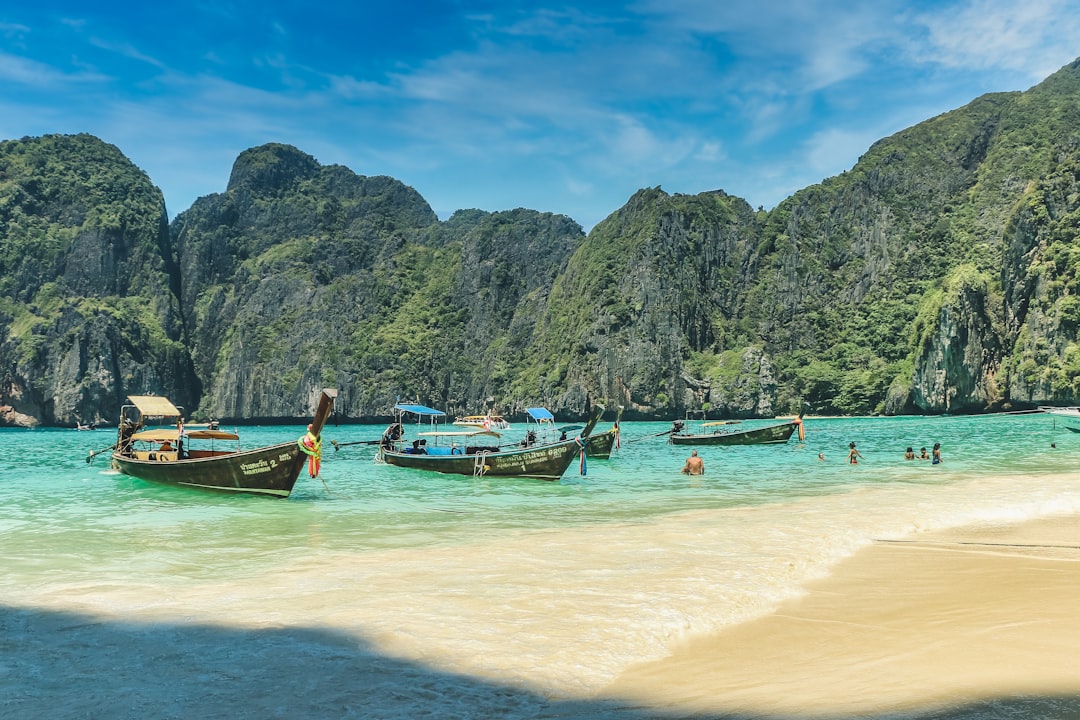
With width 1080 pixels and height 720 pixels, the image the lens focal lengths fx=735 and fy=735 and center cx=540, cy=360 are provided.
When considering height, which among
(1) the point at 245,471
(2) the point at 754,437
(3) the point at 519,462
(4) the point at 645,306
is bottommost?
(2) the point at 754,437

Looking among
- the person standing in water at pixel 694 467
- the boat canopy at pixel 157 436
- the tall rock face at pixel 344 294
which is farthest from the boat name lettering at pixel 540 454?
the tall rock face at pixel 344 294

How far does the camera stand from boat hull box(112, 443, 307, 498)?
67.8 feet

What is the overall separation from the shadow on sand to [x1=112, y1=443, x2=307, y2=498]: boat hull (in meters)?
→ 13.7

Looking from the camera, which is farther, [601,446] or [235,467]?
[601,446]

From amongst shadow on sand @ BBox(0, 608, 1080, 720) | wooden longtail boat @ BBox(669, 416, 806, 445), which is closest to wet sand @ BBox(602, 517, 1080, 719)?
shadow on sand @ BBox(0, 608, 1080, 720)

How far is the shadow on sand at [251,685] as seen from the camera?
4.80 m

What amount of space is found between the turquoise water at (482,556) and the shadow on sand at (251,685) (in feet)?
0.26

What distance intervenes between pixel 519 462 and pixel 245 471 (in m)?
9.75

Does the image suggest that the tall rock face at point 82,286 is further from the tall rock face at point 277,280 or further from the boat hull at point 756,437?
the boat hull at point 756,437

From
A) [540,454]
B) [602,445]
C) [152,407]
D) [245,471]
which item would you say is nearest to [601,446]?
[602,445]

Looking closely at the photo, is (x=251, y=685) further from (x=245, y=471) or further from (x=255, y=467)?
(x=245, y=471)

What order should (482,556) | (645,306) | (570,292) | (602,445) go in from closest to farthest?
(482,556) → (602,445) → (645,306) → (570,292)

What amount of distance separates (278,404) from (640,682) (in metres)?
152

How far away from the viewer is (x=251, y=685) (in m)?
5.46
